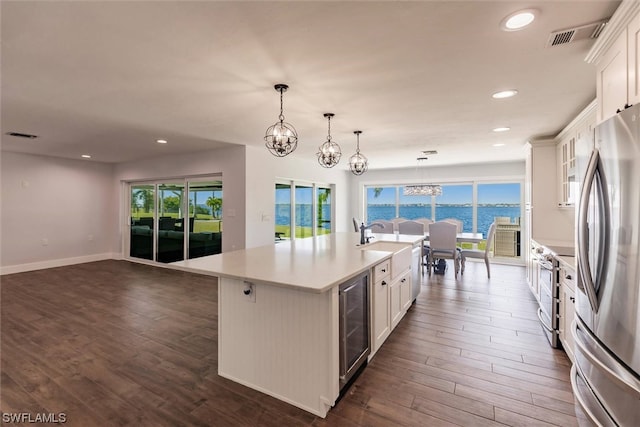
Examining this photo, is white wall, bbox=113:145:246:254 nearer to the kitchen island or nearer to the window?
the kitchen island

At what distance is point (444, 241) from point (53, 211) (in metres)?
8.06

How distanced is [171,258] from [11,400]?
4.58m

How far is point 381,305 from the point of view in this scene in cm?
263

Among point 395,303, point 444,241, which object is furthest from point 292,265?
point 444,241

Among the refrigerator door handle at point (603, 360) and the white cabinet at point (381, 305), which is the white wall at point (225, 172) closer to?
the white cabinet at point (381, 305)

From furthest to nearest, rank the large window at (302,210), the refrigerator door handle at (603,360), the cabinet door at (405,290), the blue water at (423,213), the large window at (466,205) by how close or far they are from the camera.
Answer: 1. the large window at (466,205)
2. the blue water at (423,213)
3. the large window at (302,210)
4. the cabinet door at (405,290)
5. the refrigerator door handle at (603,360)

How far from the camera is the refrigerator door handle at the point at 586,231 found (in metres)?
1.49

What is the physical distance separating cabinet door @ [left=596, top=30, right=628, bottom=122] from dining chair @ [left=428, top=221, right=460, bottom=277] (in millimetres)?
3470

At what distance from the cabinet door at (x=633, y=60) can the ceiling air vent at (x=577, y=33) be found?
242 millimetres

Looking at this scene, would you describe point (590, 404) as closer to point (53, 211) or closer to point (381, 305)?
point (381, 305)

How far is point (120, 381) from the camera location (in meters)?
2.21

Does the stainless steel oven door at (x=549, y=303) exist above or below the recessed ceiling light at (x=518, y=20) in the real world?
below

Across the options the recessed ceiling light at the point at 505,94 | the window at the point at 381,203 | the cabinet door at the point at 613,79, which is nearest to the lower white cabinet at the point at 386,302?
the cabinet door at the point at 613,79

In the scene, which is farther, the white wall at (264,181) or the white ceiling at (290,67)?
the white wall at (264,181)
